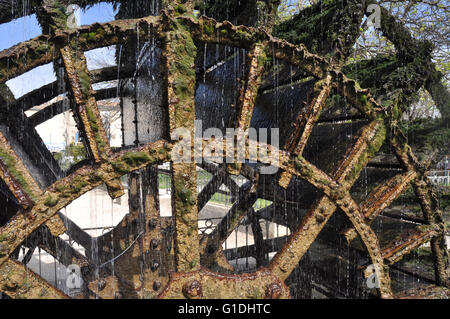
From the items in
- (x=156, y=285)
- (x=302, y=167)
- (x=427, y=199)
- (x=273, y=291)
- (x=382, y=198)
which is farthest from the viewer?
(x=156, y=285)

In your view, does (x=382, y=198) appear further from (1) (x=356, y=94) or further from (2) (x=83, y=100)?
(2) (x=83, y=100)

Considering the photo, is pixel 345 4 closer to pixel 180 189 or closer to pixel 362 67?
pixel 362 67

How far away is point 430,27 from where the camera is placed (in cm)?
1002

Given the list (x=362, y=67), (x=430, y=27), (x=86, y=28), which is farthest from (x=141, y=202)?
(x=430, y=27)

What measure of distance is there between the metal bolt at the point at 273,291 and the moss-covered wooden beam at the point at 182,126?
0.57 metres

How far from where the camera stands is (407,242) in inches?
132

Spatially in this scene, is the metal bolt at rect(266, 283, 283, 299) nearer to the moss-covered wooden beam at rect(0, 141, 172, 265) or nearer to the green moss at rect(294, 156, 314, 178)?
the green moss at rect(294, 156, 314, 178)

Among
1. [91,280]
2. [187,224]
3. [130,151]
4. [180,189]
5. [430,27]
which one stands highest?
[430,27]

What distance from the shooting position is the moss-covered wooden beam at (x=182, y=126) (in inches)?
92.9

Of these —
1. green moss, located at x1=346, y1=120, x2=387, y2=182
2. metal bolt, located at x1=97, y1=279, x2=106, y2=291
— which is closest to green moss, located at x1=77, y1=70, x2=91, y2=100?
green moss, located at x1=346, y1=120, x2=387, y2=182

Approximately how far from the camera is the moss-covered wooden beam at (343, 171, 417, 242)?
308cm

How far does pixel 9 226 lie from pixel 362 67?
4312mm

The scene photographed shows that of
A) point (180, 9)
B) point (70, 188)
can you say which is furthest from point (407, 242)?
point (70, 188)

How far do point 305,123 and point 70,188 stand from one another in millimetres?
1705
